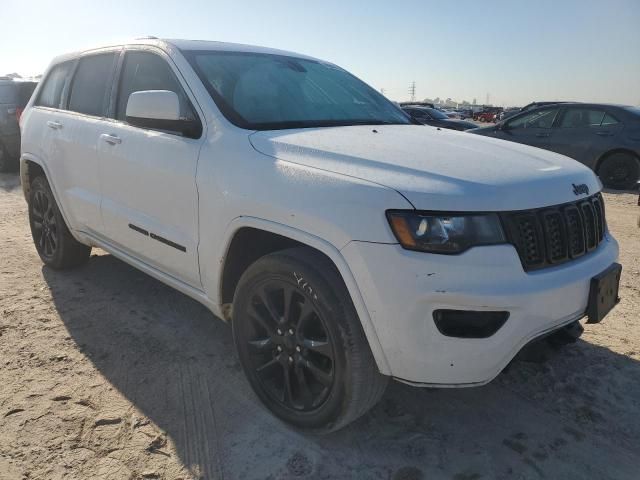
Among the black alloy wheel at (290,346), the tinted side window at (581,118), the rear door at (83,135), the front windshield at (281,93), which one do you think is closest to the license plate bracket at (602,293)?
the black alloy wheel at (290,346)

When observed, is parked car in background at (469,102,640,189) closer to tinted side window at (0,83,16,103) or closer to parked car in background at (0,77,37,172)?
parked car in background at (0,77,37,172)

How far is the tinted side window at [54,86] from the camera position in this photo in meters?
4.24

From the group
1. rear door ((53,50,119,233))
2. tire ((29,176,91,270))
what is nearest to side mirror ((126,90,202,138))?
rear door ((53,50,119,233))

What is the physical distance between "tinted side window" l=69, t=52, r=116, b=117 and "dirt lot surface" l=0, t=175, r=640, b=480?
1.46 m

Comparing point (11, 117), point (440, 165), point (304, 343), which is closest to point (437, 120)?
point (11, 117)

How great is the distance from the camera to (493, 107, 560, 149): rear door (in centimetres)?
969

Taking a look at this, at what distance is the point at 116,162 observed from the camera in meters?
3.28

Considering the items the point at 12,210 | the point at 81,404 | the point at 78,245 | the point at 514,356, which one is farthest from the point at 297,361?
the point at 12,210

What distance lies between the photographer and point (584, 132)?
9.23 m

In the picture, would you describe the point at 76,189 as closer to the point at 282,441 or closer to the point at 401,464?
the point at 282,441

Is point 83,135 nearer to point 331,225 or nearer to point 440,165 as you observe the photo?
point 331,225

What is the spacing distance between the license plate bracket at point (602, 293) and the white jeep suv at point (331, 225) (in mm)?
11

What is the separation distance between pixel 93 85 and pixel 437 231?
2980 millimetres

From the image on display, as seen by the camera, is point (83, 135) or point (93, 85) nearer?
point (83, 135)
